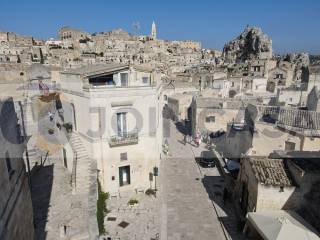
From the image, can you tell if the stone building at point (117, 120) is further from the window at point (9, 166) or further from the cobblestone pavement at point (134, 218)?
the window at point (9, 166)

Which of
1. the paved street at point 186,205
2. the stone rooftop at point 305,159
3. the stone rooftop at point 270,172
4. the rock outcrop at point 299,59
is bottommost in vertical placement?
the paved street at point 186,205

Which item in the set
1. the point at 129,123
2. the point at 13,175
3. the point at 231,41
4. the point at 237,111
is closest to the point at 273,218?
the point at 129,123

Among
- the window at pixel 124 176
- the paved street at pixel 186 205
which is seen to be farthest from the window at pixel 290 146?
the window at pixel 124 176

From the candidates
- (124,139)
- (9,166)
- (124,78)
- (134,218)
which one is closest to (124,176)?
(124,139)

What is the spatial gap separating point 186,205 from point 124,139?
593 centimetres

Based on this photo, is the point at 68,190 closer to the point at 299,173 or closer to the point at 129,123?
the point at 129,123

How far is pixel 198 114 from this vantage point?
96.7 feet

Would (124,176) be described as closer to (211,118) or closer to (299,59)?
(211,118)

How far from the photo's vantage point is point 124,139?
16078 mm

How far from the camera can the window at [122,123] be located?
628 inches

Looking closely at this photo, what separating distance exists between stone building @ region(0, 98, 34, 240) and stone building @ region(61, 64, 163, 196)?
7.43 meters

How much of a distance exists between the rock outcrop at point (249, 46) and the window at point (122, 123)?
86994mm

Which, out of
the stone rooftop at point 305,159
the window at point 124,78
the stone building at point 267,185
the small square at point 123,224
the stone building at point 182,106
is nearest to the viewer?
the stone rooftop at point 305,159

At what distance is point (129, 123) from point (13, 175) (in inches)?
378
